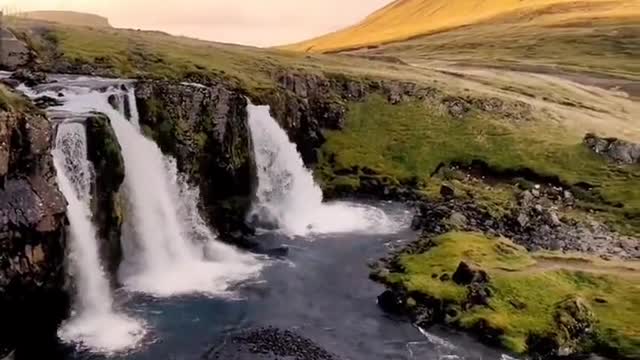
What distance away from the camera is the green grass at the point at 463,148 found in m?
81.7

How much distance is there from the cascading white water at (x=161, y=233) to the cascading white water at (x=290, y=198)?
1051 centimetres

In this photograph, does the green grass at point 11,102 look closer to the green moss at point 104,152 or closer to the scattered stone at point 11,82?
the green moss at point 104,152

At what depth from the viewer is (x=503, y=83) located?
128 m

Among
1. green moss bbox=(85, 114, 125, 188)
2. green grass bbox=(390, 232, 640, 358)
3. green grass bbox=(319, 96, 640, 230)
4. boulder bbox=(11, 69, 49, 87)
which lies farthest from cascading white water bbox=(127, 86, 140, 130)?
green grass bbox=(319, 96, 640, 230)

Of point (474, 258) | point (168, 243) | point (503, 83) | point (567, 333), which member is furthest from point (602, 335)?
point (503, 83)

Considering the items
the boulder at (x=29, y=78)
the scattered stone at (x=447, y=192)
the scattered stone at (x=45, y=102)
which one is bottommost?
the scattered stone at (x=447, y=192)

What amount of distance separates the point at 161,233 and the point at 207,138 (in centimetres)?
1370

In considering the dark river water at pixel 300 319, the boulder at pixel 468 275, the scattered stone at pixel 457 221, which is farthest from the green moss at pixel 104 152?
the scattered stone at pixel 457 221

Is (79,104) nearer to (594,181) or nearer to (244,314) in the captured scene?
(244,314)

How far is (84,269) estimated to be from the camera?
1860 inches

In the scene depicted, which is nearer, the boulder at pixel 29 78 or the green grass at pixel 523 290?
the green grass at pixel 523 290

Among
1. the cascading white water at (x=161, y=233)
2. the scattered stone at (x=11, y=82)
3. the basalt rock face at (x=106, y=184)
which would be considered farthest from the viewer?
the scattered stone at (x=11, y=82)

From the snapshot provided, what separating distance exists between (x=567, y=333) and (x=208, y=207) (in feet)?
111

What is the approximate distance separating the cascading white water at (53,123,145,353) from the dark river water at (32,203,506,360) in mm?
1224
